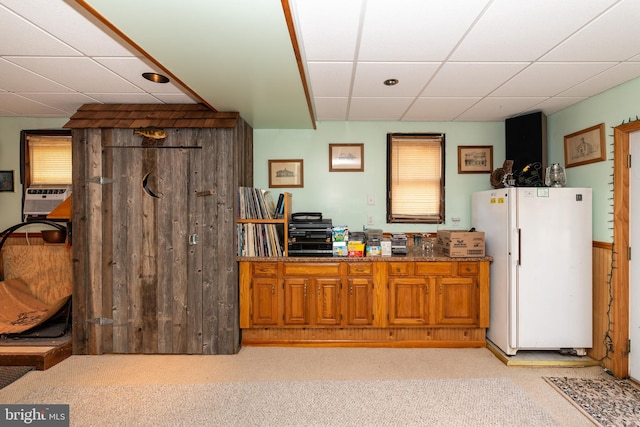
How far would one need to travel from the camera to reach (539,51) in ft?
7.10

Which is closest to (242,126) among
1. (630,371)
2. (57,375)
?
(57,375)

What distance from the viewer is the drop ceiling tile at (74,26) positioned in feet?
5.59

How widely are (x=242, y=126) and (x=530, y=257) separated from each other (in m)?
3.09

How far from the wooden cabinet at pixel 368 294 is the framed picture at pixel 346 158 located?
3.80 ft

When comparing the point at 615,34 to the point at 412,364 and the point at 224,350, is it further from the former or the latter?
the point at 224,350

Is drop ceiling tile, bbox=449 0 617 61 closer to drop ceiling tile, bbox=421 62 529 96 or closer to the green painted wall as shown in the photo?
drop ceiling tile, bbox=421 62 529 96

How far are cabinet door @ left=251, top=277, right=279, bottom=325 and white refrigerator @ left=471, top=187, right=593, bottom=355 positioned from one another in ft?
7.42

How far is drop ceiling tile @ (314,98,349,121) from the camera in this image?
10.2 ft

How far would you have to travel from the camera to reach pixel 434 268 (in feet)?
11.0

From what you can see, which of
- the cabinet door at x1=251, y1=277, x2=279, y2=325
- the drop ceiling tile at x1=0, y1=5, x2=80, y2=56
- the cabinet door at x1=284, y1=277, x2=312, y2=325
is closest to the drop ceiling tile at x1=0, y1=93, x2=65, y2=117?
the drop ceiling tile at x1=0, y1=5, x2=80, y2=56

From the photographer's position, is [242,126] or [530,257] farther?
[242,126]

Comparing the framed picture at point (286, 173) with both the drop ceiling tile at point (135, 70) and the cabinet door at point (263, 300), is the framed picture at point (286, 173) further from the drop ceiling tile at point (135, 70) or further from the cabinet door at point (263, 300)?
the drop ceiling tile at point (135, 70)

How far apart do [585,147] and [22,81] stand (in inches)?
196

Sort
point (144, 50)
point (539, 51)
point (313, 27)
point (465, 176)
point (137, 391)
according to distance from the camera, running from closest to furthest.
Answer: point (313, 27)
point (144, 50)
point (539, 51)
point (137, 391)
point (465, 176)
